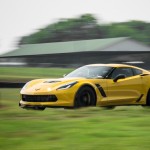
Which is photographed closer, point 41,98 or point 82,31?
point 41,98

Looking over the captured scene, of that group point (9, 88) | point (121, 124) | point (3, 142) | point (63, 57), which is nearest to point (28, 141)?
point (3, 142)

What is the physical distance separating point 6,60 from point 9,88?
42991 millimetres

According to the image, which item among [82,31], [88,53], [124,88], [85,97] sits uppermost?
[82,31]

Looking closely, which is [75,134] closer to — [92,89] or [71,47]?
[92,89]

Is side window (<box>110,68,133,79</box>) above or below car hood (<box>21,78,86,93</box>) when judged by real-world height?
above

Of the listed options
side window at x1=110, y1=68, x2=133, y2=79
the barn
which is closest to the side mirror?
side window at x1=110, y1=68, x2=133, y2=79

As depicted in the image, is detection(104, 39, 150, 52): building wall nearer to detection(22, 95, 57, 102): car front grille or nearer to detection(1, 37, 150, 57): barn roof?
detection(1, 37, 150, 57): barn roof

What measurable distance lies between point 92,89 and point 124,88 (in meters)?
1.27

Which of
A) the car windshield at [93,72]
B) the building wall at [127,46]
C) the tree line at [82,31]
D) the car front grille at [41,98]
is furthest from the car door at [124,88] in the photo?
the tree line at [82,31]

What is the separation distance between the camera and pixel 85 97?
11617 millimetres

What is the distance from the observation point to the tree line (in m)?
87.1

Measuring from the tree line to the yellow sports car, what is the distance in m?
71.8

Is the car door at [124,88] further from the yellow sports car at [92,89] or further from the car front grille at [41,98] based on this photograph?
the car front grille at [41,98]

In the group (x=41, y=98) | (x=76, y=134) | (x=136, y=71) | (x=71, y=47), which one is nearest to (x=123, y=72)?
(x=136, y=71)
